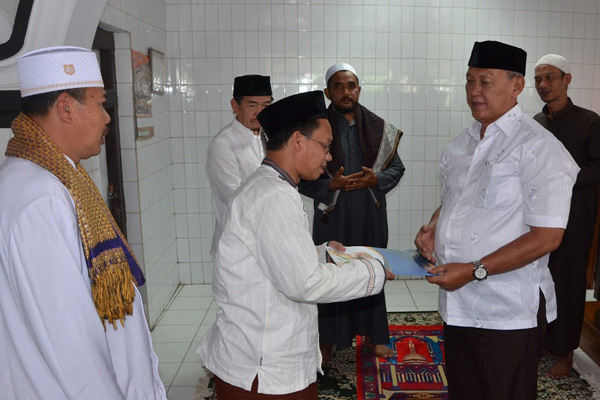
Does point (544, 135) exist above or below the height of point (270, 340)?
above

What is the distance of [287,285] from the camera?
5.33 feet

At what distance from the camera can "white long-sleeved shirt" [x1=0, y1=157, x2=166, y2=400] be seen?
1.30m

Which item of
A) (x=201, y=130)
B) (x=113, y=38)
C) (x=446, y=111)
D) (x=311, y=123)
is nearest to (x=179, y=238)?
(x=201, y=130)

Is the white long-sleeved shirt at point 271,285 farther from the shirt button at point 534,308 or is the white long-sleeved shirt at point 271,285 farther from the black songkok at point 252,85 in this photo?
the black songkok at point 252,85

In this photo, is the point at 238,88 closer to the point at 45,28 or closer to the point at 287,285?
the point at 45,28

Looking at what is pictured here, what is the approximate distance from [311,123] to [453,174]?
80cm

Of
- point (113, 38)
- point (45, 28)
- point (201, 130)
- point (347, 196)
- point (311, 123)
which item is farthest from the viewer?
point (201, 130)

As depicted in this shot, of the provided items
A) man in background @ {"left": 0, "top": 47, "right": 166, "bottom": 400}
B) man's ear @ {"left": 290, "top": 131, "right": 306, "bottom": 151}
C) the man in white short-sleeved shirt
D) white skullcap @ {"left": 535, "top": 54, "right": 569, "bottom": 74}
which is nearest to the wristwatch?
the man in white short-sleeved shirt

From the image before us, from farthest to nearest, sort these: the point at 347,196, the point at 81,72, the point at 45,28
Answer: the point at 347,196
the point at 45,28
the point at 81,72

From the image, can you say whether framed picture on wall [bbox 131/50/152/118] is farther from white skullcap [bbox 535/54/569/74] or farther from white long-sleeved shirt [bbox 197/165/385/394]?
white skullcap [bbox 535/54/569/74]

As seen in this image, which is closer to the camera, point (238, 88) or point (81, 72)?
point (81, 72)

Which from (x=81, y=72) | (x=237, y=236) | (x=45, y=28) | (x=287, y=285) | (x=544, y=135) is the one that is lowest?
(x=287, y=285)

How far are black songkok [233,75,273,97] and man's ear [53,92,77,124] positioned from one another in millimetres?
2102

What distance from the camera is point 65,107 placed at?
145 cm
